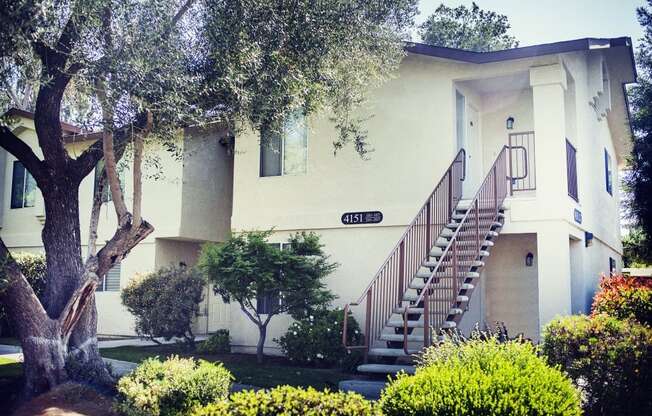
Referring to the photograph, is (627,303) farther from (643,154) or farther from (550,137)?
(643,154)

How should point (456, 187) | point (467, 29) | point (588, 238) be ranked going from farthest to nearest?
point (467, 29) < point (588, 238) < point (456, 187)

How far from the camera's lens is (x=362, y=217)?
1368 centimetres

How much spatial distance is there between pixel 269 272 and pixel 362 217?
97.0 inches

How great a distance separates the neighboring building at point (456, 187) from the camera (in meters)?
11.8

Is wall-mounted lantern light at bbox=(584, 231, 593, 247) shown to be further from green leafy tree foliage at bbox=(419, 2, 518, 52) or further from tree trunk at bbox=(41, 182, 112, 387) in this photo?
green leafy tree foliage at bbox=(419, 2, 518, 52)

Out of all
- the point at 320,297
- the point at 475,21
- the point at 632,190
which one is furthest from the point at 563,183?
the point at 475,21

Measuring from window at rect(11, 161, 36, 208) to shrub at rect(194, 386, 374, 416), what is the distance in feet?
52.9

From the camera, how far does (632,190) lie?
18688mm

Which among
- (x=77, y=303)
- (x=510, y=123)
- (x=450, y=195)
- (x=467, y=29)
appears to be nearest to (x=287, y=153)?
(x=450, y=195)

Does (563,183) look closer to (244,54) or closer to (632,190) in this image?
(244,54)

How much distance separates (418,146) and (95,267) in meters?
6.70

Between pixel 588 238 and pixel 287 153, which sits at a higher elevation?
pixel 287 153

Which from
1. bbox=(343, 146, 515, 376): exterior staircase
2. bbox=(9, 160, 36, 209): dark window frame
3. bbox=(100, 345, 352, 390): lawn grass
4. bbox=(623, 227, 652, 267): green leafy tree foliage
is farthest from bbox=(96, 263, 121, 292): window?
bbox=(623, 227, 652, 267): green leafy tree foliage

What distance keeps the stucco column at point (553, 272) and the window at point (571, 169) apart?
110 cm
